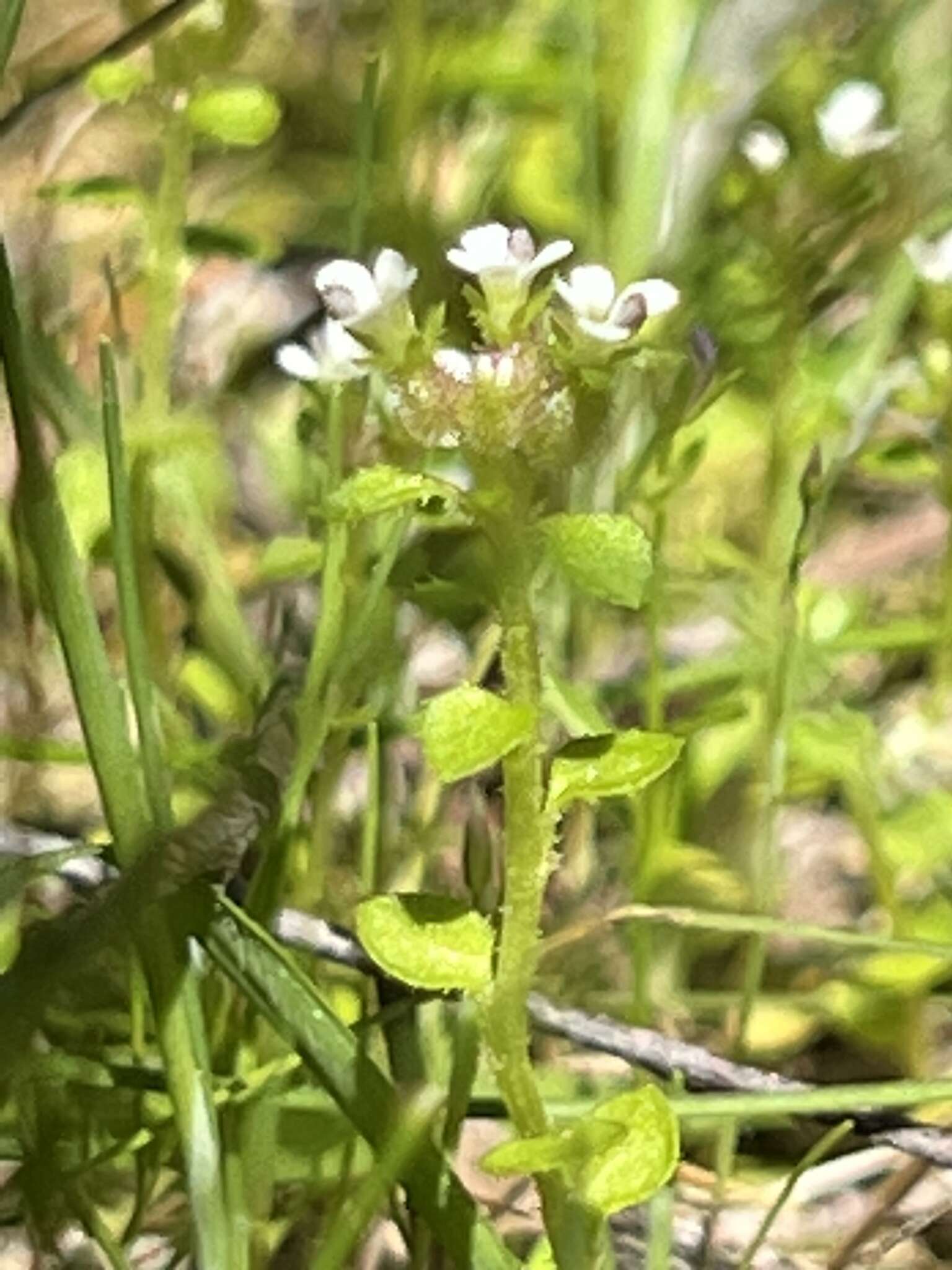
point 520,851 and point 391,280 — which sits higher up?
point 391,280

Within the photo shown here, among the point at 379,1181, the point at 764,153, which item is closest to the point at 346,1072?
the point at 379,1181

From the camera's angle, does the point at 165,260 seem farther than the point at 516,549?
Yes

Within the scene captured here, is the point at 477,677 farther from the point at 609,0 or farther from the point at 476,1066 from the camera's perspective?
the point at 609,0

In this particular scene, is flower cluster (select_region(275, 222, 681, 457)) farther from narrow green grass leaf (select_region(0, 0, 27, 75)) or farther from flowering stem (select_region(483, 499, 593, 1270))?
narrow green grass leaf (select_region(0, 0, 27, 75))

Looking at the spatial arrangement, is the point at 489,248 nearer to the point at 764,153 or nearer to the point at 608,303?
the point at 608,303

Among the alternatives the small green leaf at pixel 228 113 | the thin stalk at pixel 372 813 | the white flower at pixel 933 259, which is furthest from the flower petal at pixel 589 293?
the white flower at pixel 933 259

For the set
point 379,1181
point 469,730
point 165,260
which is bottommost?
point 379,1181
